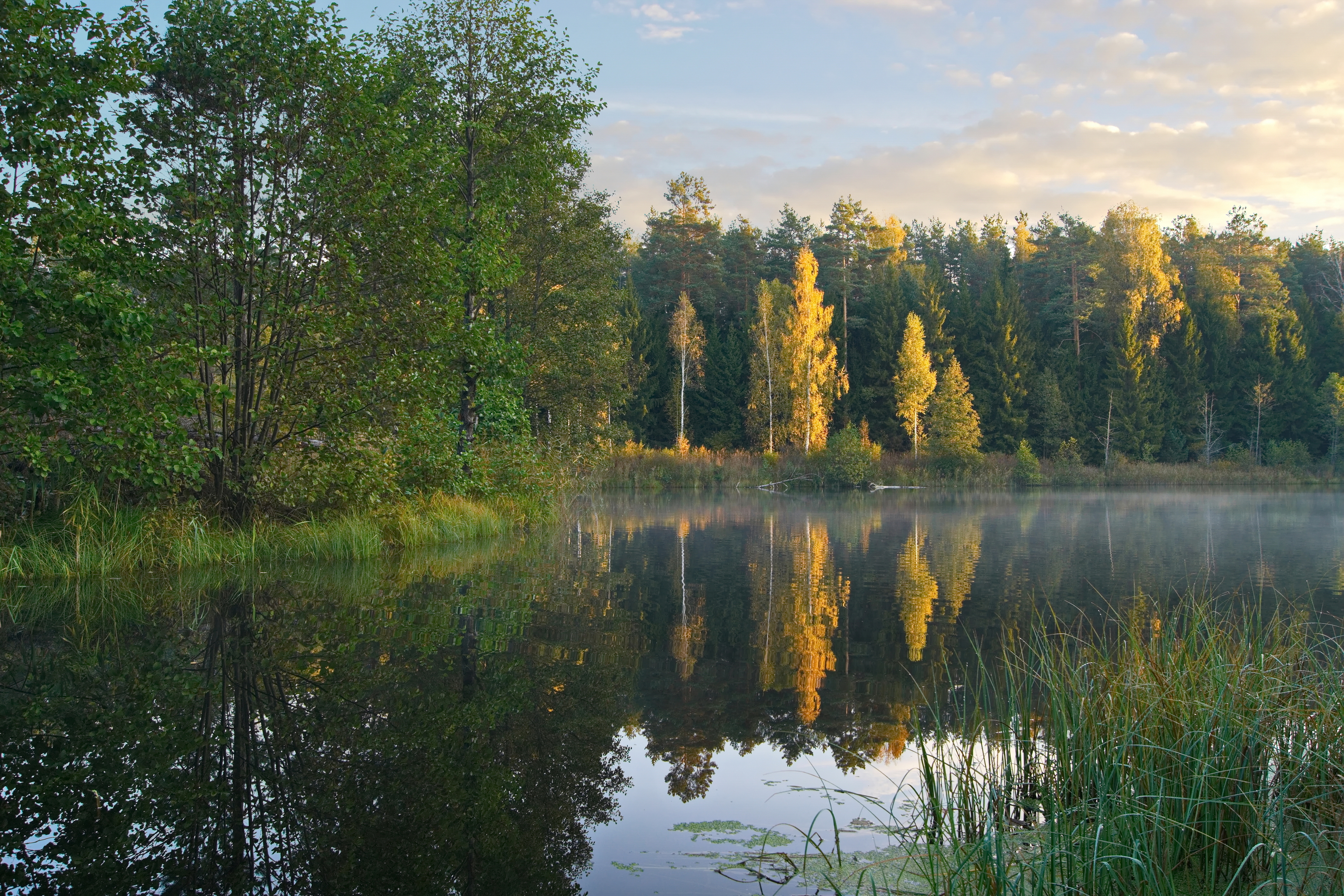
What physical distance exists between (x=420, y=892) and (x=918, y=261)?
70159 millimetres

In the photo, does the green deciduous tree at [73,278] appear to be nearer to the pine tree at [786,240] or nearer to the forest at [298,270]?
the forest at [298,270]

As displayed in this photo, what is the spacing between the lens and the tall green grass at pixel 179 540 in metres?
9.05

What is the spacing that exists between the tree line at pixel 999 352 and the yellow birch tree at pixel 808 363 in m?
0.10

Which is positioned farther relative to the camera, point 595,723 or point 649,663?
point 649,663

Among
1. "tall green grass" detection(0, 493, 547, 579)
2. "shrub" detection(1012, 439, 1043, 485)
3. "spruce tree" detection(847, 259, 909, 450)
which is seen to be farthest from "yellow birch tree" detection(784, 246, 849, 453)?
"tall green grass" detection(0, 493, 547, 579)

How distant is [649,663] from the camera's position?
607cm

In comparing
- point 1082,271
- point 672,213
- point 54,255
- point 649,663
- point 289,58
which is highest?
point 672,213

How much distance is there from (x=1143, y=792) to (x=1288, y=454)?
161ft

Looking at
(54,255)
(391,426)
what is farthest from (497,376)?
(54,255)

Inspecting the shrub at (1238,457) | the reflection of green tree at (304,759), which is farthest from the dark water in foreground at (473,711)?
the shrub at (1238,457)

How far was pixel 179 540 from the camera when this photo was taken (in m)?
9.86

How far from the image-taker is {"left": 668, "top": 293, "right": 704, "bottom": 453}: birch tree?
43188mm

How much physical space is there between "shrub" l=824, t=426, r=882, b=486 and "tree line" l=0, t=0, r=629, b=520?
78.3 ft

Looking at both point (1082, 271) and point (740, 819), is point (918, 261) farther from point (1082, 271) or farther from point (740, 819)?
point (740, 819)
